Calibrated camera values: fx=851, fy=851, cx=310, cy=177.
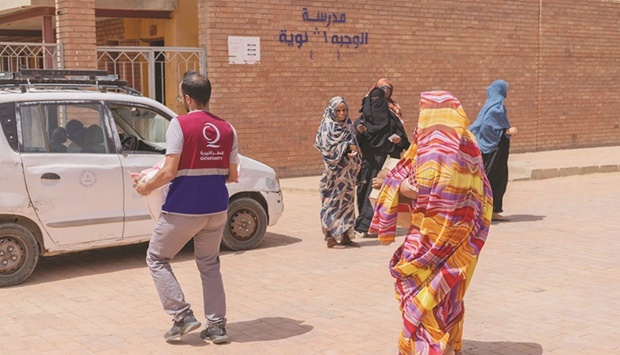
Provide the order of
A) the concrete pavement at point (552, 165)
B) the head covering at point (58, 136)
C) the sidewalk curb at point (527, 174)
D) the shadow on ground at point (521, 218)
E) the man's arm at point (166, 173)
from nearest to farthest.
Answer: the man's arm at point (166, 173) → the head covering at point (58, 136) → the shadow on ground at point (521, 218) → the sidewalk curb at point (527, 174) → the concrete pavement at point (552, 165)

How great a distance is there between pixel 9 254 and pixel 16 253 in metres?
0.06

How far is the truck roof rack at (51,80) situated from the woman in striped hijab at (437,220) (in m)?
4.11

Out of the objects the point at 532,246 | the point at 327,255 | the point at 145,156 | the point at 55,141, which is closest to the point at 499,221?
the point at 532,246

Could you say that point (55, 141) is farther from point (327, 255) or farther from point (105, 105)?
point (327, 255)

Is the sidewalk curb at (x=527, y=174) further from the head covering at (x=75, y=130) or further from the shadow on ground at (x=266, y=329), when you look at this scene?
the shadow on ground at (x=266, y=329)

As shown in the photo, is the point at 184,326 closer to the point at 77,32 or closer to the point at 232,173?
the point at 232,173

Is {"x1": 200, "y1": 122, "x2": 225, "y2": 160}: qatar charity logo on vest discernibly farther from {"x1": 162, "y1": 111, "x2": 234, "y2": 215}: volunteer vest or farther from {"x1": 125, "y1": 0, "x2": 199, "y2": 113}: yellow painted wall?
{"x1": 125, "y1": 0, "x2": 199, "y2": 113}: yellow painted wall

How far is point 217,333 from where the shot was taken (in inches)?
226

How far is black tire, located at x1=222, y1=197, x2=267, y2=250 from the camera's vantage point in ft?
29.0

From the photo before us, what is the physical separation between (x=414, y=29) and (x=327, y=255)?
910 centimetres

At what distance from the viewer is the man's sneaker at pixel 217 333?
571 centimetres

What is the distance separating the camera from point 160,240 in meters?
5.56

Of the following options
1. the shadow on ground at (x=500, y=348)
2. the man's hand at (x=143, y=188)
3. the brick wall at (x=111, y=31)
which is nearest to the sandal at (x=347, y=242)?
the shadow on ground at (x=500, y=348)

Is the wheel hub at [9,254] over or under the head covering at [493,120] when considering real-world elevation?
under
